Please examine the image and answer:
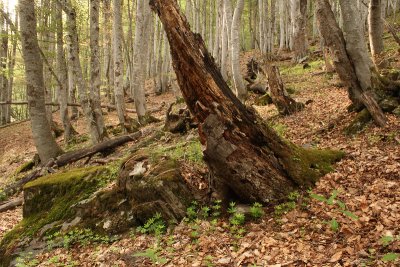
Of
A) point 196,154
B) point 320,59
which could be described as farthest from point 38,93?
point 320,59

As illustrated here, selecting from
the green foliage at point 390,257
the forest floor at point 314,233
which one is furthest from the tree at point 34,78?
the green foliage at point 390,257

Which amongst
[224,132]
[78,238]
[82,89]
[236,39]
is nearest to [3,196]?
[82,89]

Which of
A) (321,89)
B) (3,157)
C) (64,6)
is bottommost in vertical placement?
(3,157)

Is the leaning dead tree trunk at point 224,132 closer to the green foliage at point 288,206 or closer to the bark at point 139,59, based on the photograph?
the green foliage at point 288,206

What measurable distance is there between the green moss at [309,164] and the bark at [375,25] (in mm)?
4404

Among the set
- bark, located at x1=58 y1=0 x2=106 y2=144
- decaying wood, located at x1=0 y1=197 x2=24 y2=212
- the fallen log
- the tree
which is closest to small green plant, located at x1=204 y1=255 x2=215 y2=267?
decaying wood, located at x1=0 y1=197 x2=24 y2=212

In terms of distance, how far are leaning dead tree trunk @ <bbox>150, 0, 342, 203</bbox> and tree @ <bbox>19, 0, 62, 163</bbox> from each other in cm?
607

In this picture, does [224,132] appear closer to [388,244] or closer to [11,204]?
[388,244]

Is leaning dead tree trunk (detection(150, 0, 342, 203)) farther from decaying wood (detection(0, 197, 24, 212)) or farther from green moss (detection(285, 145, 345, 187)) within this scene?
decaying wood (detection(0, 197, 24, 212))

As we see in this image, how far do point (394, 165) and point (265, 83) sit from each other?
965 cm

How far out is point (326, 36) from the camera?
293 inches

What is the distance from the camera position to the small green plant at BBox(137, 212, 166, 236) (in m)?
5.14

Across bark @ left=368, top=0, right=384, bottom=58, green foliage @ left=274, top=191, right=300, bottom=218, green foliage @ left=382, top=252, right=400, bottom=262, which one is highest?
bark @ left=368, top=0, right=384, bottom=58

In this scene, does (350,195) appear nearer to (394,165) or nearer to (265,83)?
(394,165)
